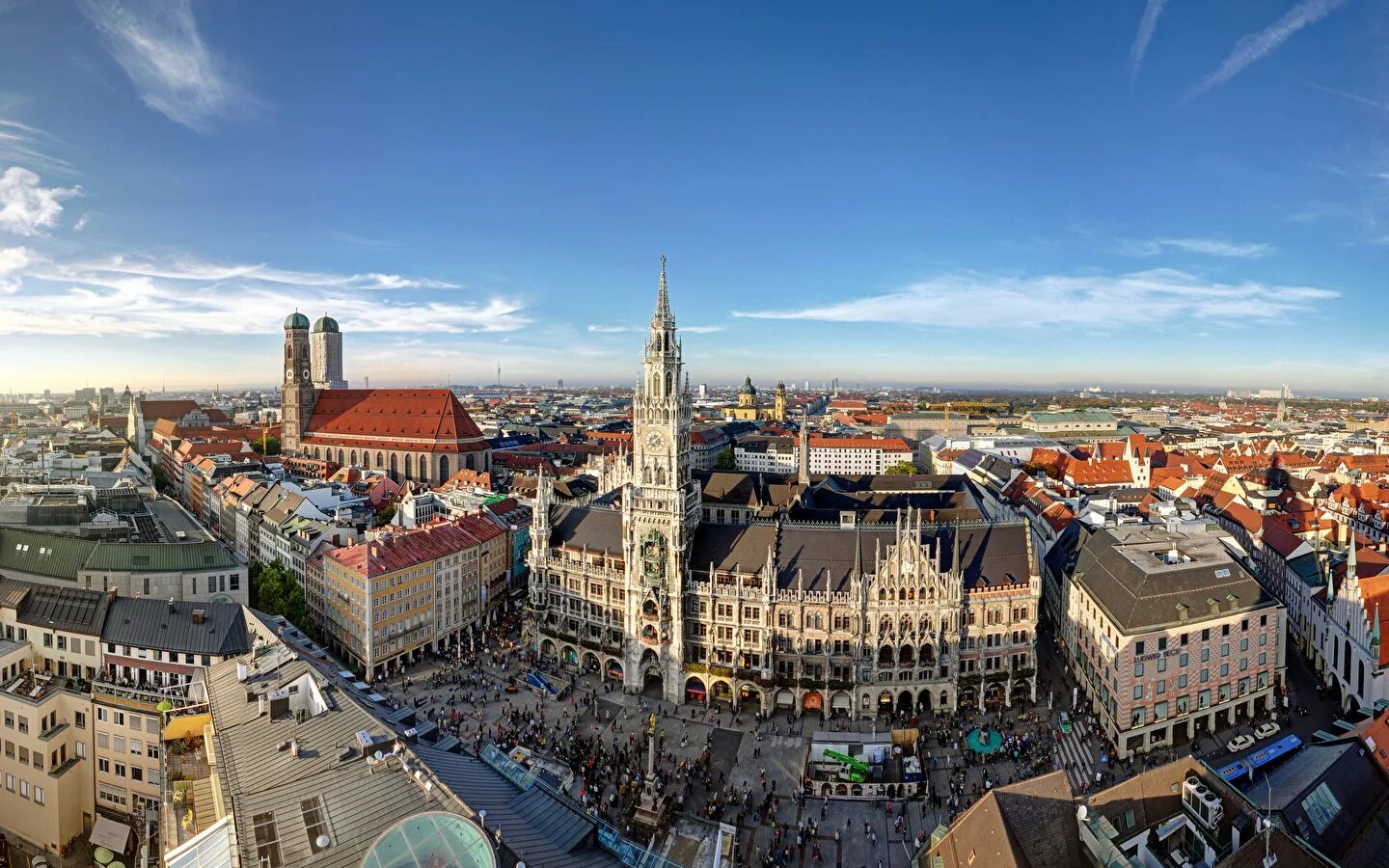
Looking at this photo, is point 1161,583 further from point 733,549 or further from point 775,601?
point 733,549

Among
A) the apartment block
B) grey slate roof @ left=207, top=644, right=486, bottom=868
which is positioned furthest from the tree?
the apartment block

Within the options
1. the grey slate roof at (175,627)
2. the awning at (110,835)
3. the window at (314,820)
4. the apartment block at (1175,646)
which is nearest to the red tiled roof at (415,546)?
the grey slate roof at (175,627)

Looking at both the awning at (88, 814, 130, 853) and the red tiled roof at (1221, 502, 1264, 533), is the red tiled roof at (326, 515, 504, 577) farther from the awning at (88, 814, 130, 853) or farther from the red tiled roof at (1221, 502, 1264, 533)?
the red tiled roof at (1221, 502, 1264, 533)

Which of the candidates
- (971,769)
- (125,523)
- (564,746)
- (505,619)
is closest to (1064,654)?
(971,769)

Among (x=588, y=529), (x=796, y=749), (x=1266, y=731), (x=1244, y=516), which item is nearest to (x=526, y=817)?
(x=796, y=749)

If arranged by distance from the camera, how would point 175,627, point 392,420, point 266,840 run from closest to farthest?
1. point 266,840
2. point 175,627
3. point 392,420
